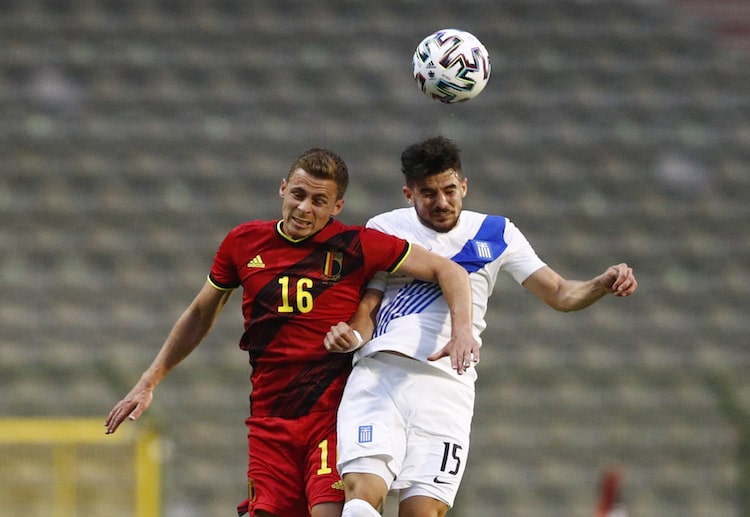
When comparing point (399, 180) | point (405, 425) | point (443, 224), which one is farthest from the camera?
point (399, 180)

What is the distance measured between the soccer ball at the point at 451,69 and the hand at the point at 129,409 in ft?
5.17

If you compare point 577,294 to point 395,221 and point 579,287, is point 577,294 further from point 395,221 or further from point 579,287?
point 395,221

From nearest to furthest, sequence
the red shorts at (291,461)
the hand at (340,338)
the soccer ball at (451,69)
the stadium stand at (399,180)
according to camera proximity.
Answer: the hand at (340,338) < the red shorts at (291,461) < the soccer ball at (451,69) < the stadium stand at (399,180)

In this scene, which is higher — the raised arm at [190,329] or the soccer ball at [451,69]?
the soccer ball at [451,69]

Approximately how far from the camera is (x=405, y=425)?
167 inches

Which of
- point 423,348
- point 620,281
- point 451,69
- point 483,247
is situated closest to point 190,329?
point 423,348

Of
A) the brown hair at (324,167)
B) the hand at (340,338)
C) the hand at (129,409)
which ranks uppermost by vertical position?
the brown hair at (324,167)

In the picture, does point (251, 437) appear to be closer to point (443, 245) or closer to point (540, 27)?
point (443, 245)

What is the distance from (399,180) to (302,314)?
19.3 feet

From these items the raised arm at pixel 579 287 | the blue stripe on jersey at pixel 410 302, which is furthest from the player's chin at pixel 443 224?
the raised arm at pixel 579 287

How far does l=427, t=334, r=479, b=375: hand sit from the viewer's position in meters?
3.93

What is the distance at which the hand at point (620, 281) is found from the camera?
162 inches

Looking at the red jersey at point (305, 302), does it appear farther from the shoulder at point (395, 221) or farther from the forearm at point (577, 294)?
the forearm at point (577, 294)

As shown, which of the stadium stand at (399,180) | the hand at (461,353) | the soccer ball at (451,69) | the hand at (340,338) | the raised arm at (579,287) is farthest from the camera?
the stadium stand at (399,180)
